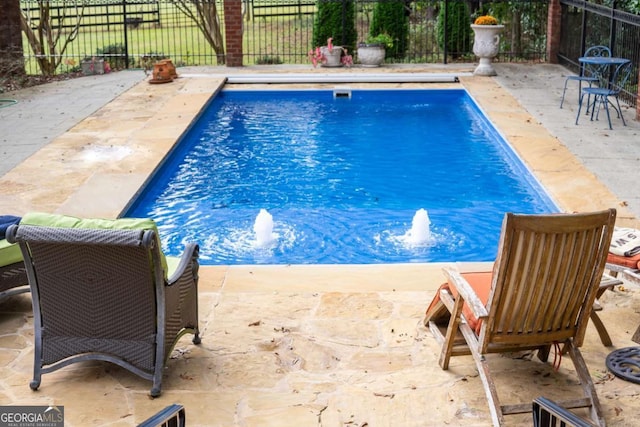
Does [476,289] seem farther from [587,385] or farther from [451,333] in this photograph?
[587,385]

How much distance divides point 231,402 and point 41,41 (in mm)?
12543

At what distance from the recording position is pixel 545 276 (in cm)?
391

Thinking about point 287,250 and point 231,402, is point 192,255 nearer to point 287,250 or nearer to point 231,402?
point 231,402

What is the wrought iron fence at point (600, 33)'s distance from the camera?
1162 cm

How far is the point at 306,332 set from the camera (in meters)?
4.96

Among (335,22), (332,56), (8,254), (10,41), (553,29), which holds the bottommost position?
(8,254)

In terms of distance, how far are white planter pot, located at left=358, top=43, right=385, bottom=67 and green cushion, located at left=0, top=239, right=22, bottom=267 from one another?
10.8m

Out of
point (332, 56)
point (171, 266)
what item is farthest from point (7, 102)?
point (171, 266)

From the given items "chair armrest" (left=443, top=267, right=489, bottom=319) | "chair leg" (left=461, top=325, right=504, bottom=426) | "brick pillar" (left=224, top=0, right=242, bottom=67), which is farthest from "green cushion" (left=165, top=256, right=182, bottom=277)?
"brick pillar" (left=224, top=0, right=242, bottom=67)

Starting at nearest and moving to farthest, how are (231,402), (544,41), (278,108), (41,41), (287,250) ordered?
1. (231,402)
2. (287,250)
3. (278,108)
4. (41,41)
5. (544,41)

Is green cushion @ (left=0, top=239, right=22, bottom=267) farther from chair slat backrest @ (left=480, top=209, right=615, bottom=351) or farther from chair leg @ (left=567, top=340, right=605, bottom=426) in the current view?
chair leg @ (left=567, top=340, right=605, bottom=426)

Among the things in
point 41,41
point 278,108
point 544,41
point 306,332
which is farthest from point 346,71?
point 306,332

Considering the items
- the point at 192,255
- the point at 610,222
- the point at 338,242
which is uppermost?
the point at 610,222

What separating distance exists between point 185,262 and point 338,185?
15.6 feet
